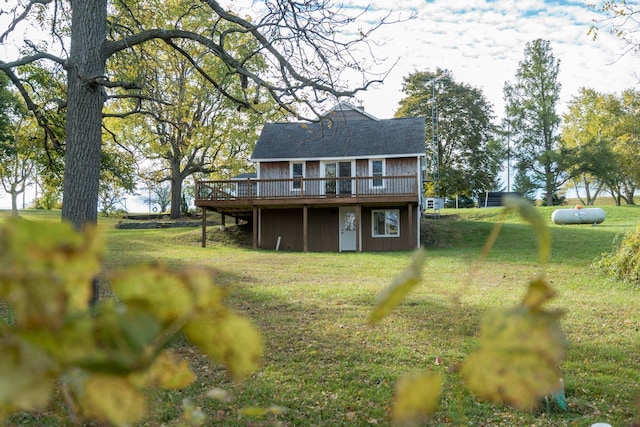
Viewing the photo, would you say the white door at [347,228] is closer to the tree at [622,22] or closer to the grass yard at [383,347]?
the grass yard at [383,347]

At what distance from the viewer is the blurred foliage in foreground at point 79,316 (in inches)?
8.8

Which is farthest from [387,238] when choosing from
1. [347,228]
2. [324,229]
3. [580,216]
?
[580,216]

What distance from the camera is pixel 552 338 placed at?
11.5 inches

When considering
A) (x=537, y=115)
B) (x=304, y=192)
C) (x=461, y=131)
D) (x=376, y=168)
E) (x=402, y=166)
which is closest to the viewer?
(x=304, y=192)

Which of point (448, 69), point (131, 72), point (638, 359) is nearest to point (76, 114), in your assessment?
point (131, 72)

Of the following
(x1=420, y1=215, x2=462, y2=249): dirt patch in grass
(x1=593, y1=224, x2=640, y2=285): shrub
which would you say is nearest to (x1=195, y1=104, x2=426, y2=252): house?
(x1=420, y1=215, x2=462, y2=249): dirt patch in grass

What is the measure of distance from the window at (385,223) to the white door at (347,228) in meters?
0.77

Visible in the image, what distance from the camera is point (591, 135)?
3203cm

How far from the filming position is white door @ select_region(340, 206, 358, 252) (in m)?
18.5

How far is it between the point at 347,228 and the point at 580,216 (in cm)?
1178

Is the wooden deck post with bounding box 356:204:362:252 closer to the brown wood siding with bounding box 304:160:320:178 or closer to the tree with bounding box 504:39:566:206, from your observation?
the brown wood siding with bounding box 304:160:320:178

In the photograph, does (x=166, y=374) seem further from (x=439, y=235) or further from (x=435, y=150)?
(x=435, y=150)

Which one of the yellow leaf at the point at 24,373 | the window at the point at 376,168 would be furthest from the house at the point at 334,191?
the yellow leaf at the point at 24,373

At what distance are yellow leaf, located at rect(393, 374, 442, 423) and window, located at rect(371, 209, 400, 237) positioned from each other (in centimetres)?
1814
